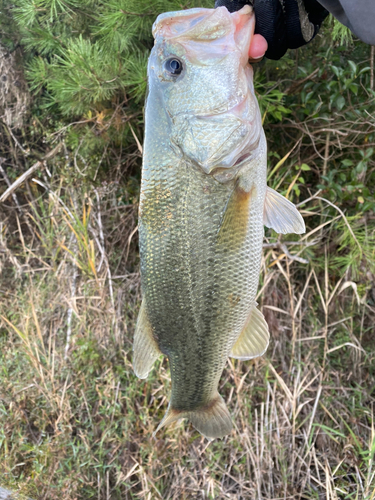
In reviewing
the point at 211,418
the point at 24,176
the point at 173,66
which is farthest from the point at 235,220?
the point at 24,176

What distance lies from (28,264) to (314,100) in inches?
129

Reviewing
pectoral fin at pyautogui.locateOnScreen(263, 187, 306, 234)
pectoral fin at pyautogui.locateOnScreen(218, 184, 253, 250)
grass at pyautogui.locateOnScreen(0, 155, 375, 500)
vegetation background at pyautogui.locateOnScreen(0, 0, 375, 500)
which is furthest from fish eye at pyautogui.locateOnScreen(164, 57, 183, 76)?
grass at pyautogui.locateOnScreen(0, 155, 375, 500)

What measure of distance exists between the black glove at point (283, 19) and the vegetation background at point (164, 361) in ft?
2.45

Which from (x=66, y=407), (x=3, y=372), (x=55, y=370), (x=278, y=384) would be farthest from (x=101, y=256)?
(x=278, y=384)

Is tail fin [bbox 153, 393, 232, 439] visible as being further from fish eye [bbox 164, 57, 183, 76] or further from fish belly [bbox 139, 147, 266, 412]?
fish eye [bbox 164, 57, 183, 76]

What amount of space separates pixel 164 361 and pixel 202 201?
1.77m

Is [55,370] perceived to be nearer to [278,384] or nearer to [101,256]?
[101,256]

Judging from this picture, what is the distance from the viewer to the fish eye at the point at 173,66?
1264 mm

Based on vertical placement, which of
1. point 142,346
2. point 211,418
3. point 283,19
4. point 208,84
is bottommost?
point 211,418

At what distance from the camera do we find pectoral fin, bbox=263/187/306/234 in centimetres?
139

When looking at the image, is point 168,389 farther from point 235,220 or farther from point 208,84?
point 208,84

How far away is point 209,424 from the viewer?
1616 mm

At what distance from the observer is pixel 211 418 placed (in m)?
1.62

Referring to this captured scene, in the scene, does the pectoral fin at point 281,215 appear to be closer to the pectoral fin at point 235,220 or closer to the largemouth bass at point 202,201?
the largemouth bass at point 202,201
